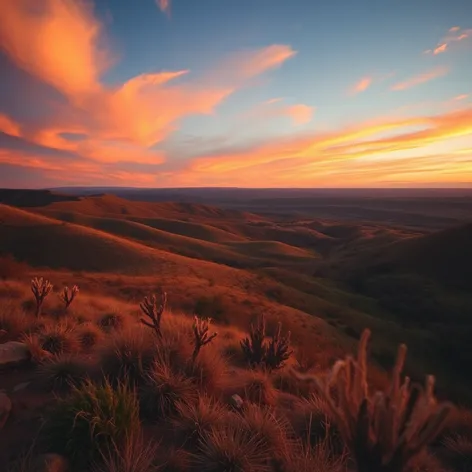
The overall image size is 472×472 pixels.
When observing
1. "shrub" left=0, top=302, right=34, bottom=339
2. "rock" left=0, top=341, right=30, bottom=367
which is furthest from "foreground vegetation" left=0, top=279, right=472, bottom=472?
"shrub" left=0, top=302, right=34, bottom=339

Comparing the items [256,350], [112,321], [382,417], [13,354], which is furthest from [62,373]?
[382,417]

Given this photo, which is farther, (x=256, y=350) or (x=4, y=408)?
(x=256, y=350)

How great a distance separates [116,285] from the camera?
Answer: 748 inches

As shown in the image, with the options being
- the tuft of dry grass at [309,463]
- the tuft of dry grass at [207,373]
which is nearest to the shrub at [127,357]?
the tuft of dry grass at [207,373]

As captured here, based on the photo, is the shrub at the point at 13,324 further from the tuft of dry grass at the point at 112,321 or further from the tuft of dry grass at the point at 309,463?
the tuft of dry grass at the point at 309,463

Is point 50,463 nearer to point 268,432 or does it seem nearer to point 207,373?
point 268,432

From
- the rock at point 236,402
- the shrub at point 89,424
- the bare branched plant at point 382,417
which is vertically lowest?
the rock at point 236,402

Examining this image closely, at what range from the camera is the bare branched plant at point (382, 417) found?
9.07 feet

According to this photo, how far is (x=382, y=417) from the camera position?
3.00 metres

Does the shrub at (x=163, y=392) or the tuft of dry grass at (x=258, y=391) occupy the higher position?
the shrub at (x=163, y=392)

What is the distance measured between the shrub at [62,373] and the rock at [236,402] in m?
2.34

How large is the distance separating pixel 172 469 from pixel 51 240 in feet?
109

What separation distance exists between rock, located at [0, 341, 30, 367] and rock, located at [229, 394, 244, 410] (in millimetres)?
3813

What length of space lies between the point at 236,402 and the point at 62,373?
111 inches
